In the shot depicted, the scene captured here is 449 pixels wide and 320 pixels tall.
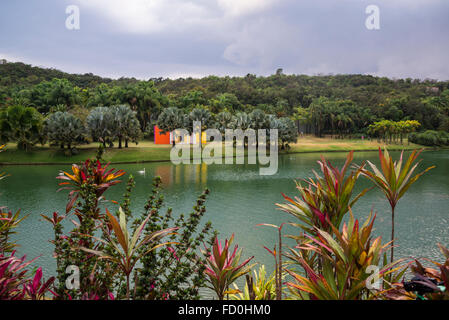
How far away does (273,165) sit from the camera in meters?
33.9

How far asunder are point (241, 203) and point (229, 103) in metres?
54.6

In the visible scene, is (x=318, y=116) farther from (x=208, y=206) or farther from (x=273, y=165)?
(x=208, y=206)

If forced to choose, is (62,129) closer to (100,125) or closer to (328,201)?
(100,125)

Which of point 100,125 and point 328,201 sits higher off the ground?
point 100,125

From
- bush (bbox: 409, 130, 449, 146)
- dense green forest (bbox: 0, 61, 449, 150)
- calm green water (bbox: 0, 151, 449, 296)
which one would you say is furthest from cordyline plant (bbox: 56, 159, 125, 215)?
bush (bbox: 409, 130, 449, 146)

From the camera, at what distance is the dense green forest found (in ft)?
153

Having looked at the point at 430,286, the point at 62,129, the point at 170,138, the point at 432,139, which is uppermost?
the point at 62,129

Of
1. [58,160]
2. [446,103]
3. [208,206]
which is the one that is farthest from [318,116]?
[208,206]

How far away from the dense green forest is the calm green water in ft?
57.1

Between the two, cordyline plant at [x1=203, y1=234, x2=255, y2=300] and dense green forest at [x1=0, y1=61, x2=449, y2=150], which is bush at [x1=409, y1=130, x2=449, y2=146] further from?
cordyline plant at [x1=203, y1=234, x2=255, y2=300]

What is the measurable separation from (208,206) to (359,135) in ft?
198

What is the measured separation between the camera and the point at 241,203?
17094 mm

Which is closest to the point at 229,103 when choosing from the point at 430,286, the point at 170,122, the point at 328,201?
the point at 170,122

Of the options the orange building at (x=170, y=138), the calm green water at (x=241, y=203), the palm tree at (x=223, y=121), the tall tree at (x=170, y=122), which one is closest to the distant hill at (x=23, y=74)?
the orange building at (x=170, y=138)
